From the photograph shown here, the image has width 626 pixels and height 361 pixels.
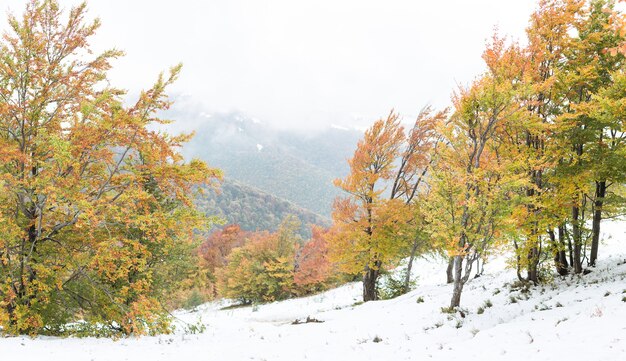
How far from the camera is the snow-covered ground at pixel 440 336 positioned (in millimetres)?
6754

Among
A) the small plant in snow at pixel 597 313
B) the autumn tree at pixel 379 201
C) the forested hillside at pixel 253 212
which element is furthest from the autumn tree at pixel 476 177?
the forested hillside at pixel 253 212

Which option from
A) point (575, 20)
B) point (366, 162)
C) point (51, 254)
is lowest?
point (51, 254)

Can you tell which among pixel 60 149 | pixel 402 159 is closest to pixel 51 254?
pixel 60 149

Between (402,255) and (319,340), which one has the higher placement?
(402,255)

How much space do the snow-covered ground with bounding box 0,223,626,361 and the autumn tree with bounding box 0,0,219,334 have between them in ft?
3.83

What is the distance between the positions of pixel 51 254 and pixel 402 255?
52.2ft

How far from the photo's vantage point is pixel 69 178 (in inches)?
362

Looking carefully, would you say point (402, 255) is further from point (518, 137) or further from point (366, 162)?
point (518, 137)

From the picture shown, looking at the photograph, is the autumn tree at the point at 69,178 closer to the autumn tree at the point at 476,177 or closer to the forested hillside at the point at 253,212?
the autumn tree at the point at 476,177

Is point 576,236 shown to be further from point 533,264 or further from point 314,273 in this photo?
point 314,273

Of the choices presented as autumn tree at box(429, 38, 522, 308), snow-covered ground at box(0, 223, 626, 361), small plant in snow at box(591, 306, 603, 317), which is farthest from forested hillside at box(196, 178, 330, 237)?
small plant in snow at box(591, 306, 603, 317)

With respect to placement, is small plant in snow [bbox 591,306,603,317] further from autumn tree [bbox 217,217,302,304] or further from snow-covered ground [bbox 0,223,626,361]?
autumn tree [bbox 217,217,302,304]

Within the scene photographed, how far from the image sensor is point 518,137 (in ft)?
41.8

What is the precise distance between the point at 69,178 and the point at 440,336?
10719mm
